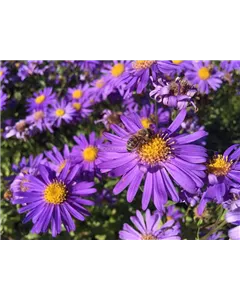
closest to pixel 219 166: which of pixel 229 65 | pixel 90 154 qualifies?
pixel 90 154

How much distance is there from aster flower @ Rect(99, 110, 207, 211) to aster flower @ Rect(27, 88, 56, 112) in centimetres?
171

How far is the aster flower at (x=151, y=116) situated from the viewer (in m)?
1.95

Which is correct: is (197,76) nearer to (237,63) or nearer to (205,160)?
(237,63)

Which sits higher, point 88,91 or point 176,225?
point 88,91

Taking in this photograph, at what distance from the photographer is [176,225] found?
1733mm

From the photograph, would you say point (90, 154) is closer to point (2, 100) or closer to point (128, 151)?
point (128, 151)

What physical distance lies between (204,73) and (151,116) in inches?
26.8

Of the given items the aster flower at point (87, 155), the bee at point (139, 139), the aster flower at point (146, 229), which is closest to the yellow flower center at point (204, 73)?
the aster flower at point (87, 155)

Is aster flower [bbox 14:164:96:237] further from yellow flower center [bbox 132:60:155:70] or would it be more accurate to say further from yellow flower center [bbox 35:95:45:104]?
yellow flower center [bbox 35:95:45:104]

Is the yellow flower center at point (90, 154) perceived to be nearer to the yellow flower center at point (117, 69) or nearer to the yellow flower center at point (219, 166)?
the yellow flower center at point (117, 69)

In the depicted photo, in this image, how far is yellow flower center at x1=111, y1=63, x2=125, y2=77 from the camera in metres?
2.38

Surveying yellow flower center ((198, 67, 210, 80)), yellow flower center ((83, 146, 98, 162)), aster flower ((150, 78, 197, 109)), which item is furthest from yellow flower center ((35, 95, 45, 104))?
aster flower ((150, 78, 197, 109))
